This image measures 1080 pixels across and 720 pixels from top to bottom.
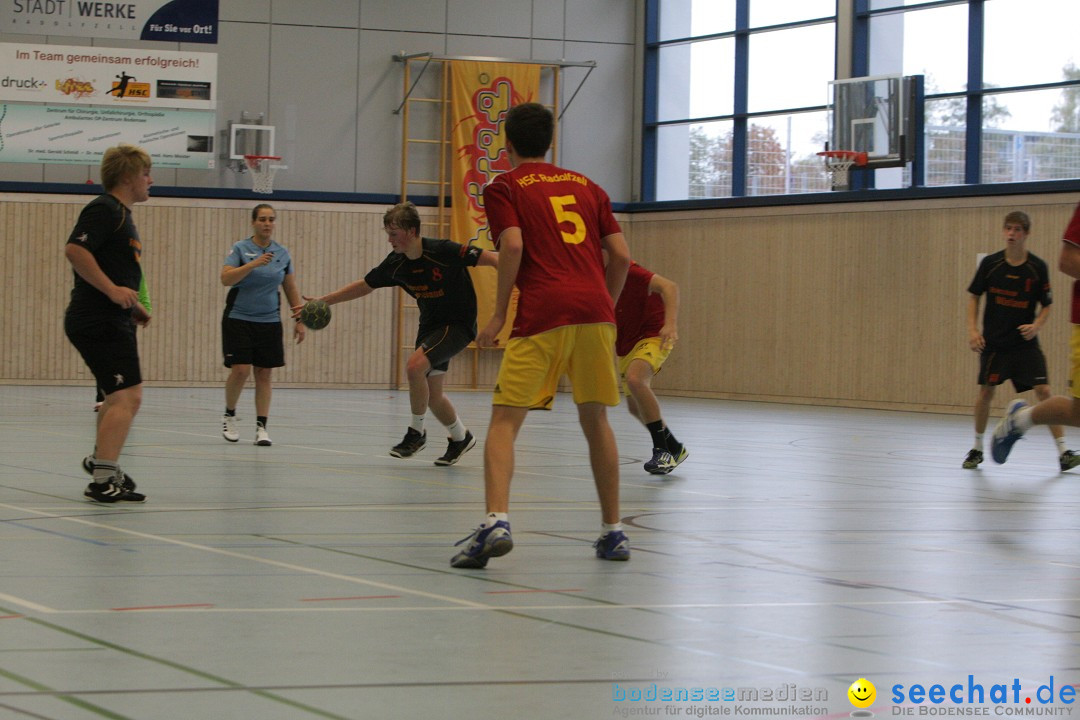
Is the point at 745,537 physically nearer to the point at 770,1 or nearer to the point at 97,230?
the point at 97,230

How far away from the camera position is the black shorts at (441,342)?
8977 millimetres

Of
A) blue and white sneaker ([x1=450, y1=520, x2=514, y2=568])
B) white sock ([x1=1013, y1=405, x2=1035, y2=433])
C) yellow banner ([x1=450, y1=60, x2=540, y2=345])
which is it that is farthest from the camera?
yellow banner ([x1=450, y1=60, x2=540, y2=345])

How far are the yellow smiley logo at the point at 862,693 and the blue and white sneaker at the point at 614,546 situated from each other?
1854 mm

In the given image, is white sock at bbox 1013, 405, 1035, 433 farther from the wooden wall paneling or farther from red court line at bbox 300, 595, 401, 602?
the wooden wall paneling

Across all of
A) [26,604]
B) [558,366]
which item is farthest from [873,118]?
[26,604]

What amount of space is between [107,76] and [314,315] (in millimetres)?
11865

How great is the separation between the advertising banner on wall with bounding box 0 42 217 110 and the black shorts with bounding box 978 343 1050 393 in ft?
45.8

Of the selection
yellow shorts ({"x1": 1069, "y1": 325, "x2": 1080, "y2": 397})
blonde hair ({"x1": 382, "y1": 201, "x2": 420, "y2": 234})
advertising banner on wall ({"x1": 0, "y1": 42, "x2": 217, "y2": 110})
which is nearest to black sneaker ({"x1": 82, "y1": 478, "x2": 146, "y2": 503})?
blonde hair ({"x1": 382, "y1": 201, "x2": 420, "y2": 234})

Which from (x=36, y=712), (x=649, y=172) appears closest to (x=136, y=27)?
(x=649, y=172)

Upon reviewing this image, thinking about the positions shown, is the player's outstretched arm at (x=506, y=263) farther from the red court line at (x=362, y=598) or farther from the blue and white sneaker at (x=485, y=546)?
the red court line at (x=362, y=598)

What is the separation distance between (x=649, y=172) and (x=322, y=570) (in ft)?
62.9

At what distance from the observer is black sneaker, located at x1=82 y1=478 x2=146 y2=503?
6488 mm

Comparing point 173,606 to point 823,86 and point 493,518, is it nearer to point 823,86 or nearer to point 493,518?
point 493,518

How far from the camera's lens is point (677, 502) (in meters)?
7.17
